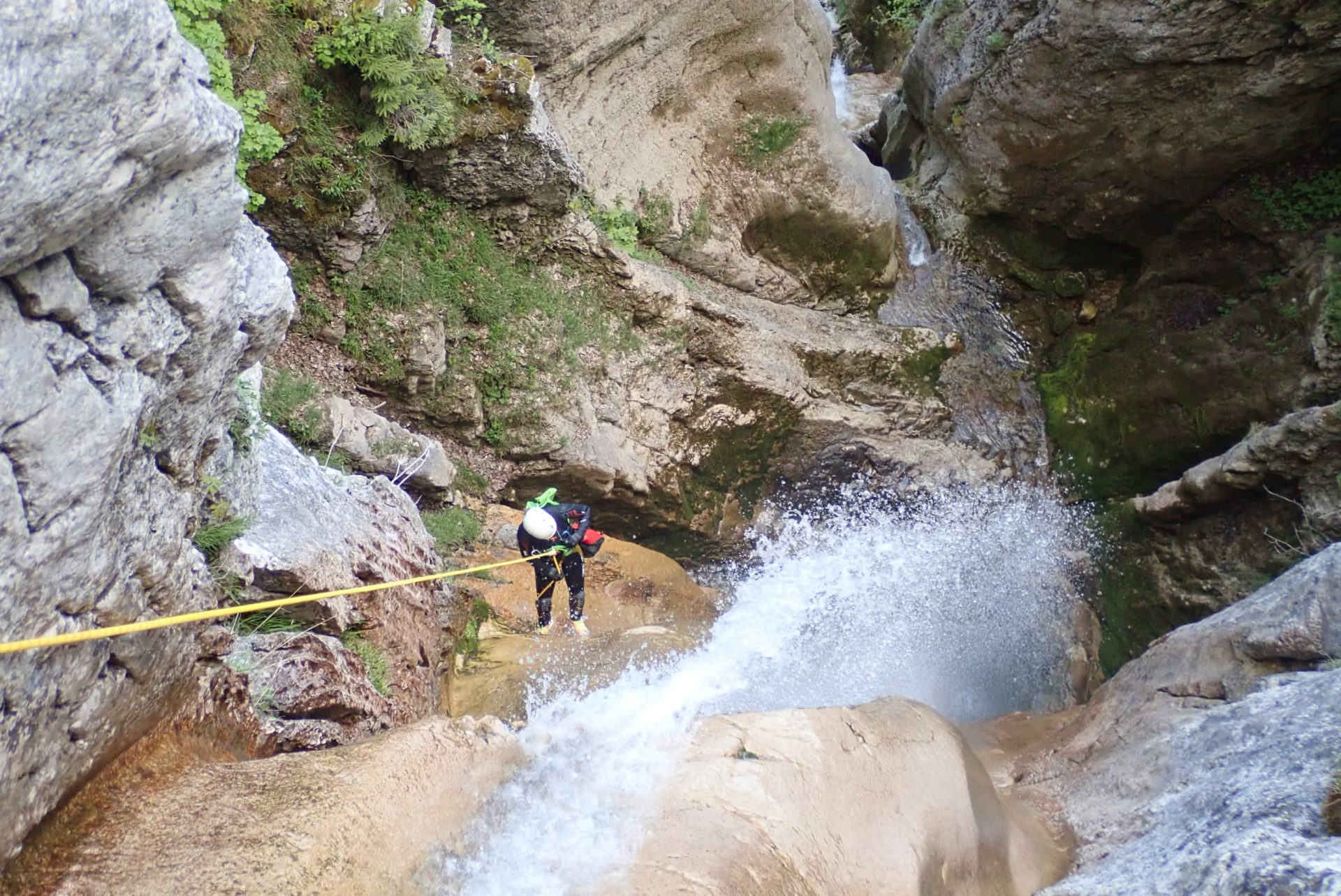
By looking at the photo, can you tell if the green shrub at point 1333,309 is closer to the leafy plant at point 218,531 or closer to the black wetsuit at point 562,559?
the black wetsuit at point 562,559

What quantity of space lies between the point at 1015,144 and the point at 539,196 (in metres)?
6.72

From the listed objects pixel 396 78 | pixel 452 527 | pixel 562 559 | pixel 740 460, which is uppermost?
pixel 396 78

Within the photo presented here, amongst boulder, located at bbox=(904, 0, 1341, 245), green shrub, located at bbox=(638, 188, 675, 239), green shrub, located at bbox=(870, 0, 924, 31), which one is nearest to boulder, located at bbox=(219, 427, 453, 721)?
green shrub, located at bbox=(638, 188, 675, 239)

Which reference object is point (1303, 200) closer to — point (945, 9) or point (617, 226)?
point (945, 9)

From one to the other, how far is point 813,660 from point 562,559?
8.97ft

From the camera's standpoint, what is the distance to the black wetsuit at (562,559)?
6934 mm

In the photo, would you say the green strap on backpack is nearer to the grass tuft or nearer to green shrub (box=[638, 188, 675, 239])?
the grass tuft

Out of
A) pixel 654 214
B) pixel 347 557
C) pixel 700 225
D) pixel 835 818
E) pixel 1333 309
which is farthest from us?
pixel 700 225

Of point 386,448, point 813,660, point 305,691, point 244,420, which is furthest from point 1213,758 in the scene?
point 386,448

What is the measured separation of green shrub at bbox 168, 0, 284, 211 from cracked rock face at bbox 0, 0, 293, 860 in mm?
2491

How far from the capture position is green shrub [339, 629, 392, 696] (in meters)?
5.21

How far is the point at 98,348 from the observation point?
3.15 metres

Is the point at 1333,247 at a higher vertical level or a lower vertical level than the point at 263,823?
higher

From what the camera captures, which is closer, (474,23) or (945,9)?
(474,23)
